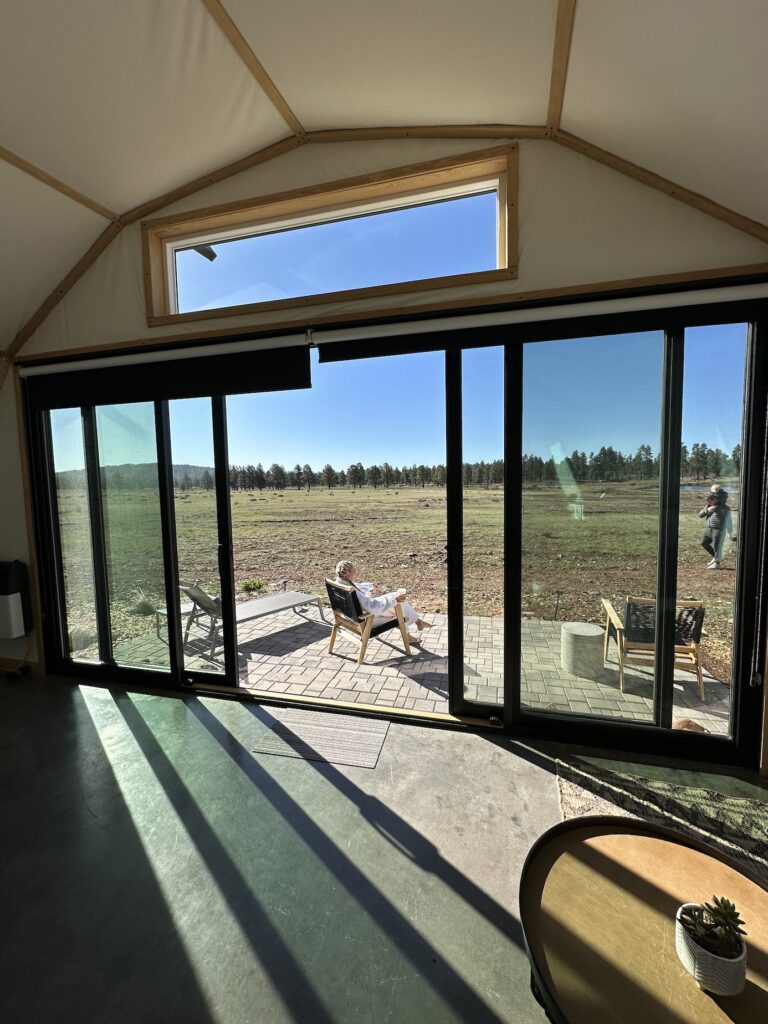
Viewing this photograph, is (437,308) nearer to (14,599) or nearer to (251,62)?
(251,62)

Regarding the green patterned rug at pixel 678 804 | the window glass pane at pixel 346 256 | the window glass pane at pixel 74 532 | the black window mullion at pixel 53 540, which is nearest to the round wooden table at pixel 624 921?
the green patterned rug at pixel 678 804

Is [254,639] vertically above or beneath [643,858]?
beneath

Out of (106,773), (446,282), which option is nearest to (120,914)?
(106,773)

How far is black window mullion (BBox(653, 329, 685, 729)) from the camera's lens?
2203 mm

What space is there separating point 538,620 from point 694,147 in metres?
2.27

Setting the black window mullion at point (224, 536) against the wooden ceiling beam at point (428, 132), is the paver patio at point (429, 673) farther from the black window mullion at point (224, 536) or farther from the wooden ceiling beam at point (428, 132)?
the wooden ceiling beam at point (428, 132)

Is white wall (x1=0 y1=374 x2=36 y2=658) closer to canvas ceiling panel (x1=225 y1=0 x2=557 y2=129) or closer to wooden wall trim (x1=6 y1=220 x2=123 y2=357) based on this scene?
wooden wall trim (x1=6 y1=220 x2=123 y2=357)

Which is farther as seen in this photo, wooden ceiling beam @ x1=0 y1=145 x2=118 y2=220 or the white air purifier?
the white air purifier

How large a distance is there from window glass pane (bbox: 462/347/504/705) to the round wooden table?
1.30 metres

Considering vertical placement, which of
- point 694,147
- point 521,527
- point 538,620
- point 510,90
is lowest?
point 538,620

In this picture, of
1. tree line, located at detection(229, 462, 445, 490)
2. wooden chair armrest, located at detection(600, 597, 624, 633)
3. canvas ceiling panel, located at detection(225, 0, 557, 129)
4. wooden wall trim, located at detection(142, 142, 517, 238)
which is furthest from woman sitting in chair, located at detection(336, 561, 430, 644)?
tree line, located at detection(229, 462, 445, 490)

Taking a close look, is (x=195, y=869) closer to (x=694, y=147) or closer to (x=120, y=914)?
(x=120, y=914)

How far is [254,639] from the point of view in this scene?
13.6ft

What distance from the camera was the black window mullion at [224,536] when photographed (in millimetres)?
2898
